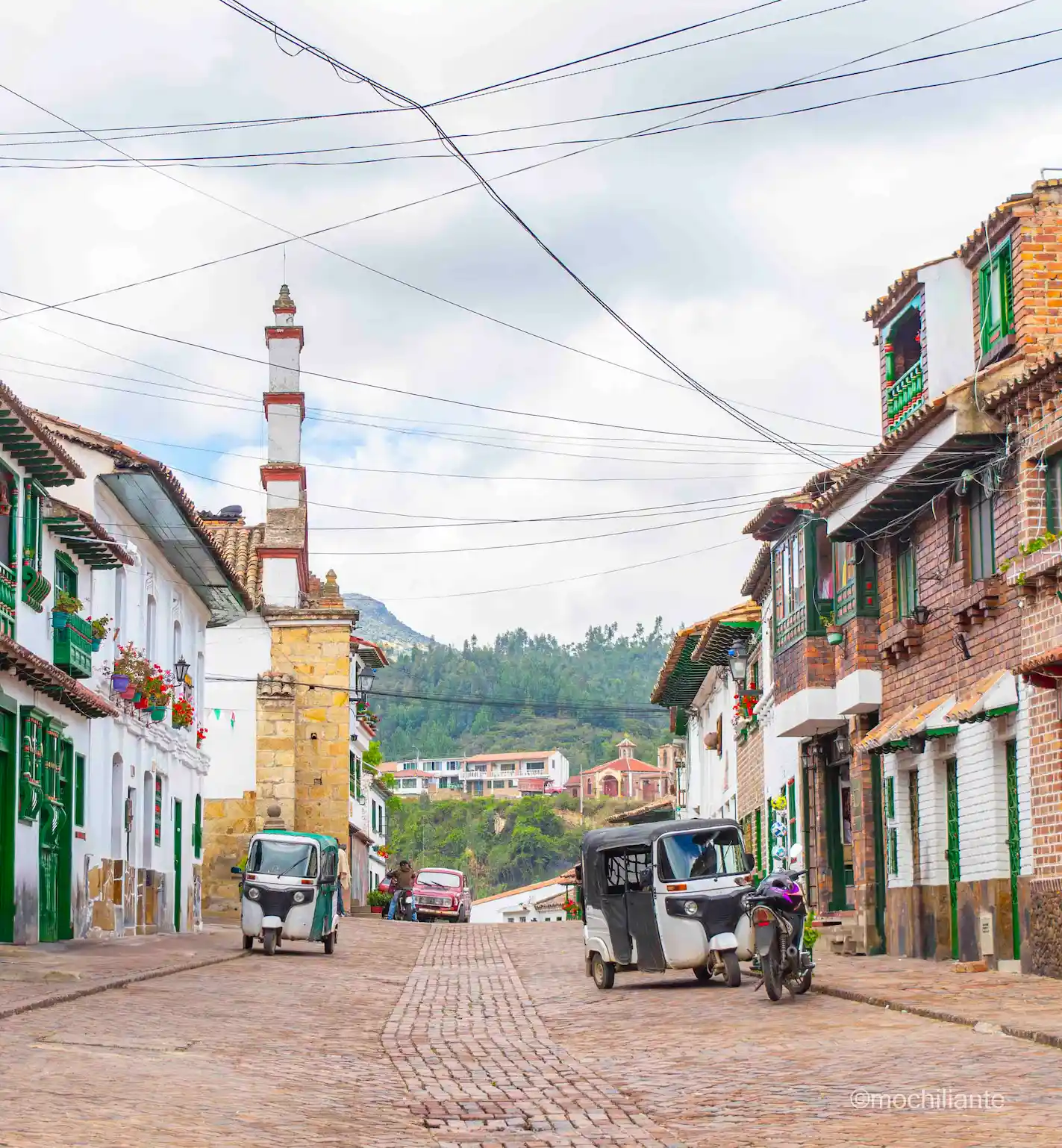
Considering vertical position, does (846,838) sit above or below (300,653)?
below

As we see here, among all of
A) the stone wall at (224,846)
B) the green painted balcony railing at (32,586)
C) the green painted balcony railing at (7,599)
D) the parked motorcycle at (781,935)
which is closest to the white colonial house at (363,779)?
the stone wall at (224,846)

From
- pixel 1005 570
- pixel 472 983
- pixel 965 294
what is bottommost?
pixel 472 983

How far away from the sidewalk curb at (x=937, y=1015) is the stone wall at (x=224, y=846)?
27122mm

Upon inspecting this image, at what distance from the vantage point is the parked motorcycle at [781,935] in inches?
665

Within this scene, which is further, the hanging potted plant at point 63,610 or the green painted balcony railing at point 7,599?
the hanging potted plant at point 63,610

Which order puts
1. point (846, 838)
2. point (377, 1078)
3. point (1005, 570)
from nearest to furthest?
point (377, 1078) < point (1005, 570) < point (846, 838)

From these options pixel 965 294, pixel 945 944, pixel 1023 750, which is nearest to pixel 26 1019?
pixel 1023 750

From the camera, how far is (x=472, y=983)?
2184 centimetres

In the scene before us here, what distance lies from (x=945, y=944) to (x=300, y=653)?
2704 cm

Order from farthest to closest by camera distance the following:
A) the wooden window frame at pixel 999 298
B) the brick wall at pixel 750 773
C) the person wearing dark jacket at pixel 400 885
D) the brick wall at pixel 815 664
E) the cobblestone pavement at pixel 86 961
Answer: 1. the person wearing dark jacket at pixel 400 885
2. the brick wall at pixel 750 773
3. the brick wall at pixel 815 664
4. the wooden window frame at pixel 999 298
5. the cobblestone pavement at pixel 86 961

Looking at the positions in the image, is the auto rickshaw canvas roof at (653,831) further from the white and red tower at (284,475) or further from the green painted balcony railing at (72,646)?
the white and red tower at (284,475)

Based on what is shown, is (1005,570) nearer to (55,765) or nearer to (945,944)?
(945,944)

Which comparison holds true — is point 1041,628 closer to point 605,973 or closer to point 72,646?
point 605,973

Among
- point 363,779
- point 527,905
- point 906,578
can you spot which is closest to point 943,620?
point 906,578
